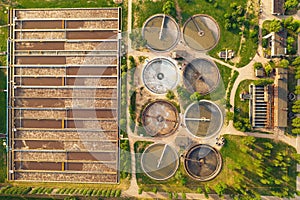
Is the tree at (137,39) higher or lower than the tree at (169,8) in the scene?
lower

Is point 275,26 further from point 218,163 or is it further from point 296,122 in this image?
point 218,163

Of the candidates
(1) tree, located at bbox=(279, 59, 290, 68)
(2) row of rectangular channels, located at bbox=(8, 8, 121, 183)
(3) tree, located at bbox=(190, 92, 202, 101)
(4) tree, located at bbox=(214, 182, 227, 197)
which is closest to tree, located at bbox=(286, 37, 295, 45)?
(1) tree, located at bbox=(279, 59, 290, 68)

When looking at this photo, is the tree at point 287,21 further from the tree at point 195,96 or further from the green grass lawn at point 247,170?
the green grass lawn at point 247,170

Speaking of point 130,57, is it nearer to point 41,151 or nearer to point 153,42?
point 153,42

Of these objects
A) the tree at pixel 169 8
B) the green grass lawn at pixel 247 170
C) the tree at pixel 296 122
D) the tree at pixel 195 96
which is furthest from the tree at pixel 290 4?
the green grass lawn at pixel 247 170

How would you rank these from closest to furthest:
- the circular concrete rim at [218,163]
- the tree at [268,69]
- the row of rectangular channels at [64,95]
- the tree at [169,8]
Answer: the tree at [268,69] → the tree at [169,8] → the circular concrete rim at [218,163] → the row of rectangular channels at [64,95]

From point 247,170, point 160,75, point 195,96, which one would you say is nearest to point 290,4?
point 195,96
